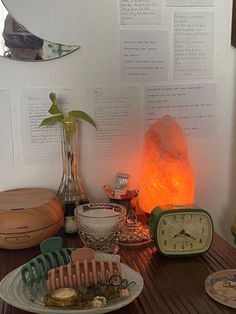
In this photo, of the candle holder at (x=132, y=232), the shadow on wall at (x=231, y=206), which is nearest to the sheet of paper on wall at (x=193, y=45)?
the shadow on wall at (x=231, y=206)

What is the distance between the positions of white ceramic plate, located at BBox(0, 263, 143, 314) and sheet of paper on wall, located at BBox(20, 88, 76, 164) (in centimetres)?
39

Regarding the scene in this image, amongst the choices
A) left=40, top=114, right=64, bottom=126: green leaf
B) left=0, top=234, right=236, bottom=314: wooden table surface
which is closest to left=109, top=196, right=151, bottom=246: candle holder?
left=0, top=234, right=236, bottom=314: wooden table surface

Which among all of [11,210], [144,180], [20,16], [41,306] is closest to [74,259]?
[41,306]

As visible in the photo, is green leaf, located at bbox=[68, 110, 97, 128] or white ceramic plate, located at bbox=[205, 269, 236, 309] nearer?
white ceramic plate, located at bbox=[205, 269, 236, 309]

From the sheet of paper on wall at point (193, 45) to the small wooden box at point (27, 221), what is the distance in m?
0.53

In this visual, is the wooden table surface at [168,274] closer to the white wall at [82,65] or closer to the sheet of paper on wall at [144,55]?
the white wall at [82,65]

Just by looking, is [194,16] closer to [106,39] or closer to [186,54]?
[186,54]

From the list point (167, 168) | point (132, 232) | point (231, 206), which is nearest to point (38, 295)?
point (132, 232)

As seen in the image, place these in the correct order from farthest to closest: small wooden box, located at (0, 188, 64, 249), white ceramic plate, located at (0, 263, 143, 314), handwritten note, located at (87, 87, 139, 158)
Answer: handwritten note, located at (87, 87, 139, 158) < small wooden box, located at (0, 188, 64, 249) < white ceramic plate, located at (0, 263, 143, 314)

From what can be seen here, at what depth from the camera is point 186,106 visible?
1242mm

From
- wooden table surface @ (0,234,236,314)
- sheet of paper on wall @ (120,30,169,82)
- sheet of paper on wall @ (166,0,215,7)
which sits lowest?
wooden table surface @ (0,234,236,314)

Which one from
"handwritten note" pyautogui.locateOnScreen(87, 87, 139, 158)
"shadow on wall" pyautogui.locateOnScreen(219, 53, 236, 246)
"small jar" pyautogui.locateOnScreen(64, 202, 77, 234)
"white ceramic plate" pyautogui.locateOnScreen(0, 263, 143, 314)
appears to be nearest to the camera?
"white ceramic plate" pyautogui.locateOnScreen(0, 263, 143, 314)

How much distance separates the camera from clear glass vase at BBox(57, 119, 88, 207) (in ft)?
3.67

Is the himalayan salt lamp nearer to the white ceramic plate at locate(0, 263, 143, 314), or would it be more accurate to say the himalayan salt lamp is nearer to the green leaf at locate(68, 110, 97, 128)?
the green leaf at locate(68, 110, 97, 128)
